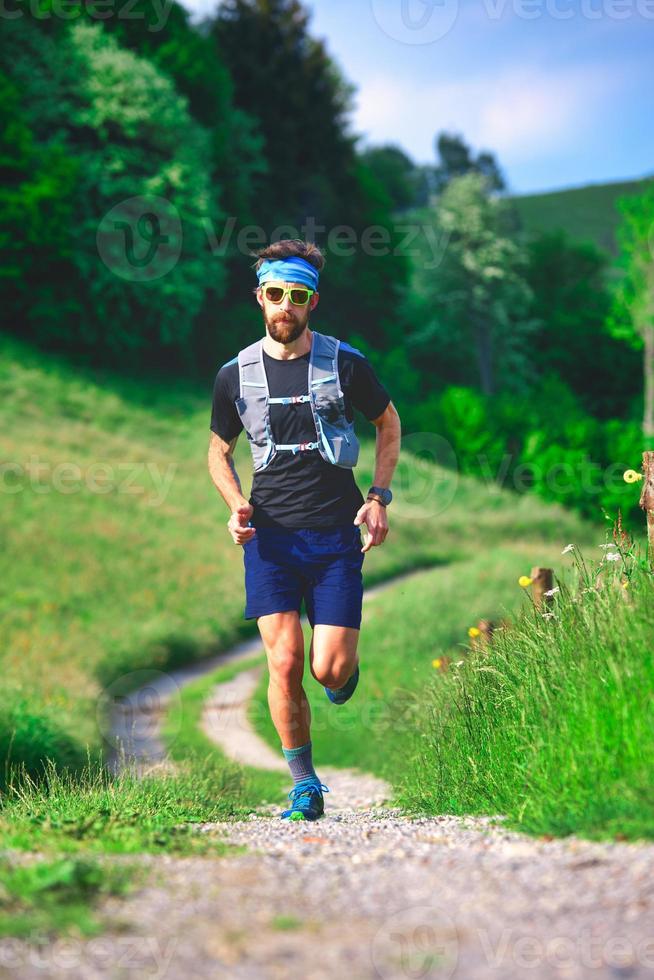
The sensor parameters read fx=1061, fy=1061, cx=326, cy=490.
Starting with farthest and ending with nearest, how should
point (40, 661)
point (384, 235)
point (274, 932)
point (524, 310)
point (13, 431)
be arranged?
point (524, 310) → point (384, 235) → point (13, 431) → point (40, 661) → point (274, 932)

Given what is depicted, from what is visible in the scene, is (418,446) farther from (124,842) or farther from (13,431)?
(124,842)

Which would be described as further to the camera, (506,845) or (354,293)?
(354,293)

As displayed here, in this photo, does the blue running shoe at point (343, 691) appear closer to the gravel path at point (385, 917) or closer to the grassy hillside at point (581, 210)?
the gravel path at point (385, 917)

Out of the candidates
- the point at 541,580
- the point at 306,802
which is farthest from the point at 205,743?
the point at 306,802

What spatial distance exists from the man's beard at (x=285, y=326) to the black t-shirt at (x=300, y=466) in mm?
146

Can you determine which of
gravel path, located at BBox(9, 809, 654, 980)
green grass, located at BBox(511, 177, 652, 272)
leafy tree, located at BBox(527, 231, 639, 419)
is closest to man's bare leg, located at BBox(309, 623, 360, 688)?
gravel path, located at BBox(9, 809, 654, 980)

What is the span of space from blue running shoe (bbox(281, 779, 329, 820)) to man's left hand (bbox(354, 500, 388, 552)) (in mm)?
1404

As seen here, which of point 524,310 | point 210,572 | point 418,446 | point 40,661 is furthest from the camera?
point 524,310

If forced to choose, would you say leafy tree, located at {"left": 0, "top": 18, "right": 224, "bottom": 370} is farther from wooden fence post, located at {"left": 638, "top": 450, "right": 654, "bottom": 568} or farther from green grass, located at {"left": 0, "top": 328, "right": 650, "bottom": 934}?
wooden fence post, located at {"left": 638, "top": 450, "right": 654, "bottom": 568}

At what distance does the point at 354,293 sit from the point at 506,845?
138 ft

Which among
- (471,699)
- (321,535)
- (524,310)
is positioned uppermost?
(524,310)

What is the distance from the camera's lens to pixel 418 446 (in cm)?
3781

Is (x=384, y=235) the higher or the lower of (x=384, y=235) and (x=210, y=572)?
the higher

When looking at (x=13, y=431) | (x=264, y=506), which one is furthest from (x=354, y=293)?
(x=264, y=506)
